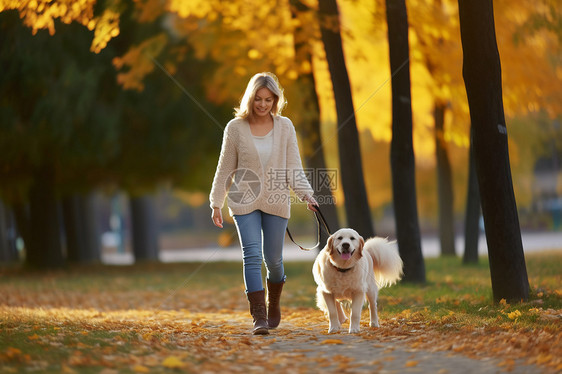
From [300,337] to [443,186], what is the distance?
11.3m

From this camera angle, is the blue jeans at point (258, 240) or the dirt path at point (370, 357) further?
the blue jeans at point (258, 240)

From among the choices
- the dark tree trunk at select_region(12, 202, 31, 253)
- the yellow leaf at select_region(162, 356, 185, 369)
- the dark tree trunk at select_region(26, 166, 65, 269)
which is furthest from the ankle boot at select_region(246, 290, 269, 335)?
the dark tree trunk at select_region(12, 202, 31, 253)

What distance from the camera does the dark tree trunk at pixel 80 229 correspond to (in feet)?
72.4

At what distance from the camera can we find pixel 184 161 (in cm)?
1823

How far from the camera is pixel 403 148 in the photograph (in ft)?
33.5

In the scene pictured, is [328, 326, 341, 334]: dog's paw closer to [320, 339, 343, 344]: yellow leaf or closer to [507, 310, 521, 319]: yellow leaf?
[320, 339, 343, 344]: yellow leaf

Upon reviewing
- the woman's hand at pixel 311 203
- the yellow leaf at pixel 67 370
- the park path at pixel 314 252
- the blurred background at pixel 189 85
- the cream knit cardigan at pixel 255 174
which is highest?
the blurred background at pixel 189 85

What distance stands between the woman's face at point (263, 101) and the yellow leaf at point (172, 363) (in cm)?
241

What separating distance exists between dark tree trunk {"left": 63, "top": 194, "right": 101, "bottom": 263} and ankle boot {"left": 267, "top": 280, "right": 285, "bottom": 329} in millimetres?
15679

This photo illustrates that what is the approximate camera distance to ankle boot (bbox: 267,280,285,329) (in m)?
6.95

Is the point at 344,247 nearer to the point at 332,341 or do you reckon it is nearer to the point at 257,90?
the point at 332,341

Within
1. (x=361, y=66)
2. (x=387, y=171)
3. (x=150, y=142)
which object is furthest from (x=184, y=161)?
(x=387, y=171)

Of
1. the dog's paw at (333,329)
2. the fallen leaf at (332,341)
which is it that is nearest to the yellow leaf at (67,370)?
the fallen leaf at (332,341)

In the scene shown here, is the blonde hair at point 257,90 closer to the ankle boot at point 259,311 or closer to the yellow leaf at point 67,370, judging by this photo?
the ankle boot at point 259,311
